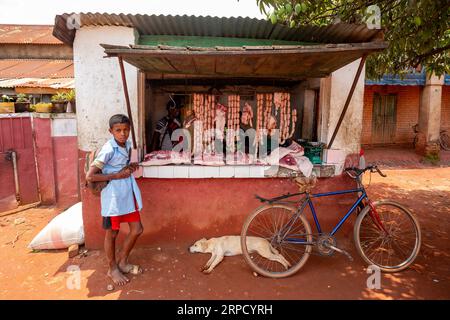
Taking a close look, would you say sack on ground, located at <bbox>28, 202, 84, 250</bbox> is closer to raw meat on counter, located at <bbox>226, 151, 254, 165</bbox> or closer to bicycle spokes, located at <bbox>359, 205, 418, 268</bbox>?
raw meat on counter, located at <bbox>226, 151, 254, 165</bbox>

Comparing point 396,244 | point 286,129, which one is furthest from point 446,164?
point 286,129

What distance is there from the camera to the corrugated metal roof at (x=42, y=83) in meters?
10.4

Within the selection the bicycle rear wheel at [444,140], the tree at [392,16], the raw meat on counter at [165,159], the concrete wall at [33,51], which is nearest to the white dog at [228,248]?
the raw meat on counter at [165,159]

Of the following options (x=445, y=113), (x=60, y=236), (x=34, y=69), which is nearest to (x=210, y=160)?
(x=60, y=236)

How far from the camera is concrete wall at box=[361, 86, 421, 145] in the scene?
48.8 ft

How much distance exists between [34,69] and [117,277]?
1361 cm

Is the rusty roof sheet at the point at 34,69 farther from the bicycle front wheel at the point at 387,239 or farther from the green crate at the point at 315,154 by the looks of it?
the bicycle front wheel at the point at 387,239

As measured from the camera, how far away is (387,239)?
165 inches

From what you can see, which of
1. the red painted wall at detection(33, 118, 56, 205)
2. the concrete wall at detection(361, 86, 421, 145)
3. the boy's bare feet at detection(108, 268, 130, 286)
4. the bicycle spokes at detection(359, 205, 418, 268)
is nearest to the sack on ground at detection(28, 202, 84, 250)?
Answer: the boy's bare feet at detection(108, 268, 130, 286)

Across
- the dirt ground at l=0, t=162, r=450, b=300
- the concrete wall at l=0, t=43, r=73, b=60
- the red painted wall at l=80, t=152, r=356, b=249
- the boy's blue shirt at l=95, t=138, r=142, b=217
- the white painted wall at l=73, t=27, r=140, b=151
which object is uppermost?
the concrete wall at l=0, t=43, r=73, b=60

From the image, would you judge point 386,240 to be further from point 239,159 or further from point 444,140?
point 444,140

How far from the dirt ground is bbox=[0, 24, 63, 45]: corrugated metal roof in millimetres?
14870

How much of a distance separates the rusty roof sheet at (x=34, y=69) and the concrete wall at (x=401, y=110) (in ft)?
42.8

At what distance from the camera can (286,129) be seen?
16.2ft
